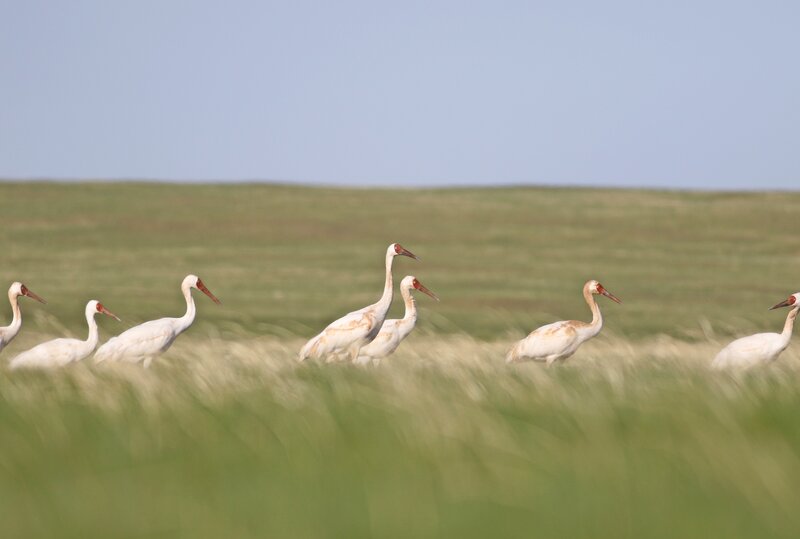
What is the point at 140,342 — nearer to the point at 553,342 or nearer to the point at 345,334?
the point at 345,334

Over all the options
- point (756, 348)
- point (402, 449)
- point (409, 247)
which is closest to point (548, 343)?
point (756, 348)

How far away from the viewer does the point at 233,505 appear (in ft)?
14.9

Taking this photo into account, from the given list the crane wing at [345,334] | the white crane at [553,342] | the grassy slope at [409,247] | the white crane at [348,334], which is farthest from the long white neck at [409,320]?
the grassy slope at [409,247]

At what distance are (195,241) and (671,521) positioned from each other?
44.1 m

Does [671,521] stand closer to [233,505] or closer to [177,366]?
[233,505]

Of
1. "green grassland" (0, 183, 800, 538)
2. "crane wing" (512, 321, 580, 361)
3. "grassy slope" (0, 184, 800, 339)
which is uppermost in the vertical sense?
"green grassland" (0, 183, 800, 538)

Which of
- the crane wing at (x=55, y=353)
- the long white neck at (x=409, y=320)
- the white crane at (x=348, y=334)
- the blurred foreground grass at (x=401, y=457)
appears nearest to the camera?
the blurred foreground grass at (x=401, y=457)

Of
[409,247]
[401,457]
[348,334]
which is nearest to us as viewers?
[401,457]

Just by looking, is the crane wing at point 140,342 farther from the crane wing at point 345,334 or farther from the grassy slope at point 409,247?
the grassy slope at point 409,247

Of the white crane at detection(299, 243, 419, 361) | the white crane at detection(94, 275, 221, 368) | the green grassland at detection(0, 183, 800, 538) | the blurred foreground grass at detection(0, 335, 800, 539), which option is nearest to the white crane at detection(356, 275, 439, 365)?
the white crane at detection(299, 243, 419, 361)

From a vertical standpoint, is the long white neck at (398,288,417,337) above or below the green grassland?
below

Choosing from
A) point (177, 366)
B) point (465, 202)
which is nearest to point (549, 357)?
point (177, 366)

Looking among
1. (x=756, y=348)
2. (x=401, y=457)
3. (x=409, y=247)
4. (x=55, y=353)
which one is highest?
(x=401, y=457)

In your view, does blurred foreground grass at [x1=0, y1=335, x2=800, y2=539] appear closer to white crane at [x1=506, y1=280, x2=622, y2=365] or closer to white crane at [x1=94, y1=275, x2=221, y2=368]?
white crane at [x1=94, y1=275, x2=221, y2=368]
